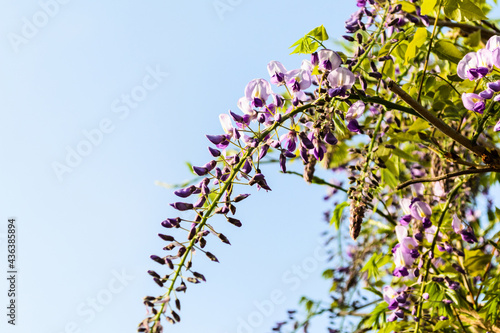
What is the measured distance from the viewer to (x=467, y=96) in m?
1.37

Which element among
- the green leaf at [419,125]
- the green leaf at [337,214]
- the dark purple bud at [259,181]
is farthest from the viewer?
the green leaf at [337,214]

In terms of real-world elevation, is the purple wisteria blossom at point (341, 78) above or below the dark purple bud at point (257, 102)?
above

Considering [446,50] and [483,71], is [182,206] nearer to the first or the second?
[483,71]

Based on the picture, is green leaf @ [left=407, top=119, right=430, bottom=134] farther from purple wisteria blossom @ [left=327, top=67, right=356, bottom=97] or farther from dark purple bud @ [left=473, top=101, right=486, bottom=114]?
purple wisteria blossom @ [left=327, top=67, right=356, bottom=97]

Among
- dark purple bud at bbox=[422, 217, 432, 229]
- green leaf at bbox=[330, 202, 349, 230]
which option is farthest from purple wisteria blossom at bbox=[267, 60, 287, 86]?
green leaf at bbox=[330, 202, 349, 230]

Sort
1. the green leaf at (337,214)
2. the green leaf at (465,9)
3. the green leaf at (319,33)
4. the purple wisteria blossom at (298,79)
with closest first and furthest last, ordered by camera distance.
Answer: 1. the purple wisteria blossom at (298,79)
2. the green leaf at (319,33)
3. the green leaf at (465,9)
4. the green leaf at (337,214)

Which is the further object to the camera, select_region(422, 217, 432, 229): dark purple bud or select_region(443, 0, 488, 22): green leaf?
select_region(422, 217, 432, 229): dark purple bud

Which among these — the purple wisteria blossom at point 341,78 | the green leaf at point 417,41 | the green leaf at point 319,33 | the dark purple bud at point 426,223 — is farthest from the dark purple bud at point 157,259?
the dark purple bud at point 426,223

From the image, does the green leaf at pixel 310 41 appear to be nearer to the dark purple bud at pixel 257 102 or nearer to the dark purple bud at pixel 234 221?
the dark purple bud at pixel 257 102

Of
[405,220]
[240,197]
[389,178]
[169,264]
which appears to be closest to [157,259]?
[169,264]

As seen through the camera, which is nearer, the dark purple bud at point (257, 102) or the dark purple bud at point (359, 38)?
the dark purple bud at point (257, 102)

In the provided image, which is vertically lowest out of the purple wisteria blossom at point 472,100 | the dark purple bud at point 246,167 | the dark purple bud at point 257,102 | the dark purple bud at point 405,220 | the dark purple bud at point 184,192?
the dark purple bud at point 184,192

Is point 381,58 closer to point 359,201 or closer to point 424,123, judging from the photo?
point 424,123

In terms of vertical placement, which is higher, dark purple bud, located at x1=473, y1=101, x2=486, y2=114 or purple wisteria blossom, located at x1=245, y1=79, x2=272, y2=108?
dark purple bud, located at x1=473, y1=101, x2=486, y2=114
